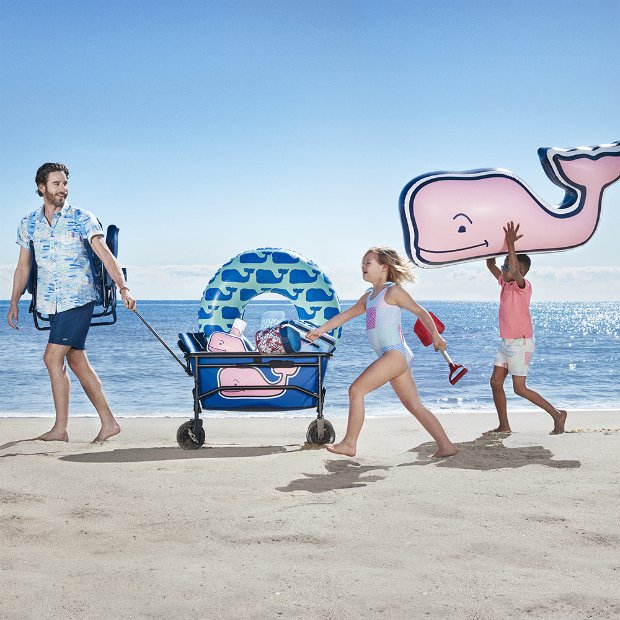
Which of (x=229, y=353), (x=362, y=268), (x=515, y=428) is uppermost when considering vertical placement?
(x=362, y=268)

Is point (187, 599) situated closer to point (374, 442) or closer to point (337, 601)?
point (337, 601)

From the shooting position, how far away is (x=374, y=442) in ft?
21.7

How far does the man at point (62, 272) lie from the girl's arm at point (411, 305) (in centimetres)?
193

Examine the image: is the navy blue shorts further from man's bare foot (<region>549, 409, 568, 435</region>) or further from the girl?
man's bare foot (<region>549, 409, 568, 435</region>)

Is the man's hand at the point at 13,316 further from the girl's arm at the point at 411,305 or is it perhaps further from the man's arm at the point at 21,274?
the girl's arm at the point at 411,305

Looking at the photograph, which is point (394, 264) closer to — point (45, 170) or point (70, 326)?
point (70, 326)

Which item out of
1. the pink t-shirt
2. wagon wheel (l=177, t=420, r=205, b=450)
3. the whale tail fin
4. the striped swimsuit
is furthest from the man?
the whale tail fin

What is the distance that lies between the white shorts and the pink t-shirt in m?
0.05

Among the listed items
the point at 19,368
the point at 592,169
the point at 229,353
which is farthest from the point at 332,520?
the point at 19,368

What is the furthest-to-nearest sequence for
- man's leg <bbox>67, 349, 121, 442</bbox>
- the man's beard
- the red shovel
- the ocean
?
the ocean, man's leg <bbox>67, 349, 121, 442</bbox>, the man's beard, the red shovel

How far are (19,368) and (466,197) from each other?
13987 millimetres

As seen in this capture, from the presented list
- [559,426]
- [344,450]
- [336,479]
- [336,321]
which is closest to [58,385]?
[336,321]


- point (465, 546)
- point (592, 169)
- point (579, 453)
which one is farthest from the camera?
point (592, 169)

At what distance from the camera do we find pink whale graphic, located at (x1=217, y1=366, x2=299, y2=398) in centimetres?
633
